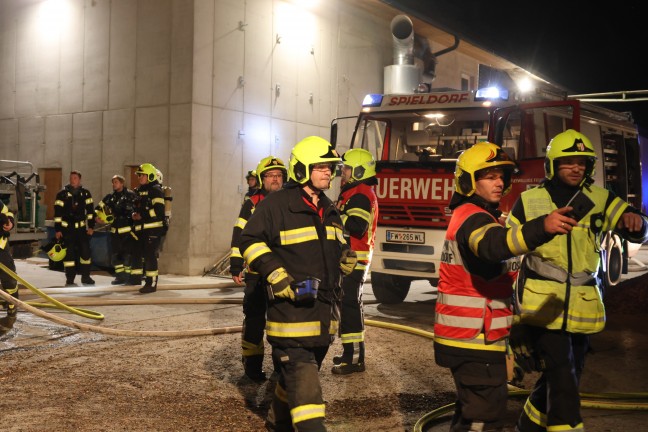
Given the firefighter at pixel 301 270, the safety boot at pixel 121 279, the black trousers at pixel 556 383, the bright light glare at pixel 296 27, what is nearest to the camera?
the black trousers at pixel 556 383

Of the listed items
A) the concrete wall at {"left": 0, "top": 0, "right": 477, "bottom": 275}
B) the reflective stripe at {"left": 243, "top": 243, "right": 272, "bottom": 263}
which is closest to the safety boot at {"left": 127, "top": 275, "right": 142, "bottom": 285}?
the concrete wall at {"left": 0, "top": 0, "right": 477, "bottom": 275}

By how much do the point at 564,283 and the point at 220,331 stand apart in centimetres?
446

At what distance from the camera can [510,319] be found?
364 cm

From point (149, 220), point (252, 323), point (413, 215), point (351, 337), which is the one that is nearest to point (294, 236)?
point (252, 323)

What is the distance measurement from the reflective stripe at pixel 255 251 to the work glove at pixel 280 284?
0.47ft

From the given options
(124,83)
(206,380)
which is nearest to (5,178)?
(124,83)

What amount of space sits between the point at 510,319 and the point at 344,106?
50.6 feet

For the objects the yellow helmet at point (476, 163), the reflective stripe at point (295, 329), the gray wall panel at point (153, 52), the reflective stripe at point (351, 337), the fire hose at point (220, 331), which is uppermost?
the gray wall panel at point (153, 52)

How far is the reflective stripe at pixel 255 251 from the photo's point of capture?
3951 millimetres

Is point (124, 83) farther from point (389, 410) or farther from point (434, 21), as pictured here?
point (389, 410)

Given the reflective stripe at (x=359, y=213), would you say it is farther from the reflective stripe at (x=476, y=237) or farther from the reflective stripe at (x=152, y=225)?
the reflective stripe at (x=152, y=225)

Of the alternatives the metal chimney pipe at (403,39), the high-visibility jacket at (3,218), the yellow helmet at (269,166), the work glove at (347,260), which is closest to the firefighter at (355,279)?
the yellow helmet at (269,166)

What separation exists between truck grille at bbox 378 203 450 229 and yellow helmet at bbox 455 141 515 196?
5.65 m

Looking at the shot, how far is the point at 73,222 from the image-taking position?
1195 cm
